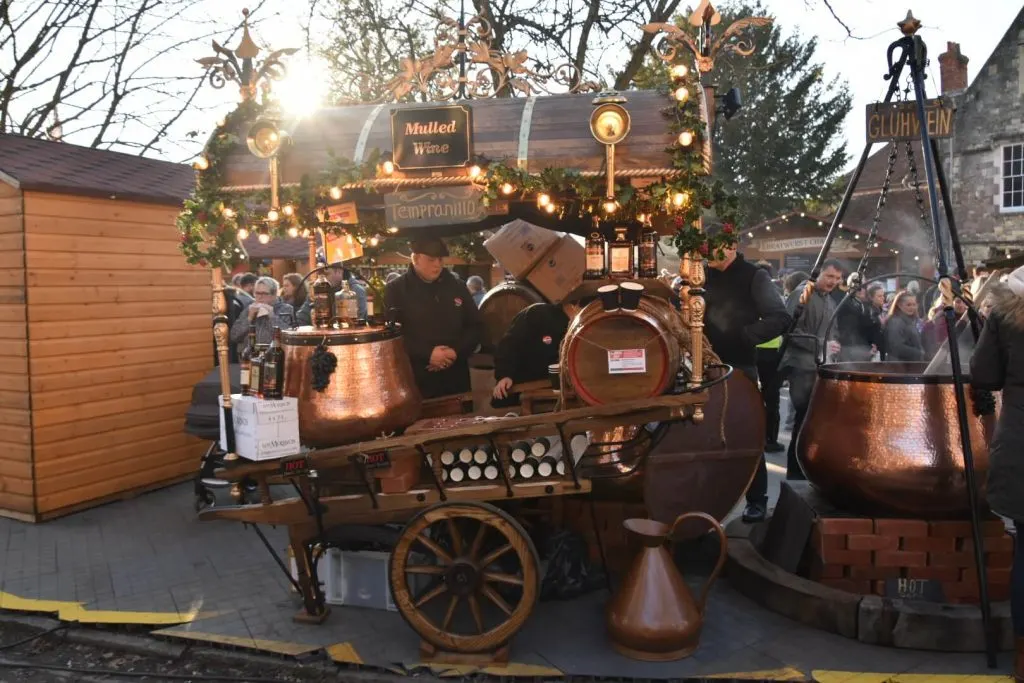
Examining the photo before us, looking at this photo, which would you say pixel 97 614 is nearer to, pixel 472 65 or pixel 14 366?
pixel 14 366

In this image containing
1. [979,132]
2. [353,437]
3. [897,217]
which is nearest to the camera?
[353,437]

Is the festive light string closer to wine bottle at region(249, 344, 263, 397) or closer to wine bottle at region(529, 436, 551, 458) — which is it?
wine bottle at region(249, 344, 263, 397)

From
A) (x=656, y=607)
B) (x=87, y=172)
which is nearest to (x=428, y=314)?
(x=656, y=607)

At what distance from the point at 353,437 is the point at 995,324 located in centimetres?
299

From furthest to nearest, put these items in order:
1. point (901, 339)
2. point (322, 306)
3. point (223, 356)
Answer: point (901, 339)
point (322, 306)
point (223, 356)

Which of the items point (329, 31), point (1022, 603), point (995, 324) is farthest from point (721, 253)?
point (329, 31)

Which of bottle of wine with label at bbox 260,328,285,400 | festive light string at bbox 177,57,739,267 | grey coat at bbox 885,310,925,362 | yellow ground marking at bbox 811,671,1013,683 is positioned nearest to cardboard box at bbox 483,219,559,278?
festive light string at bbox 177,57,739,267

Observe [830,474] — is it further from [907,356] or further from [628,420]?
[907,356]

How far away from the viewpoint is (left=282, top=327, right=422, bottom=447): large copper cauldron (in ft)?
12.8

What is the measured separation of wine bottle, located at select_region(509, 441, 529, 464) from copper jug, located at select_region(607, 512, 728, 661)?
2.25 feet

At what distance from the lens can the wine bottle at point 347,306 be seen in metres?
4.14

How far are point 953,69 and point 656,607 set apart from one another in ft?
82.9

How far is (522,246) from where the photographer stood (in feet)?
19.5

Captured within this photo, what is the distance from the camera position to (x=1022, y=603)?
3.20 meters
